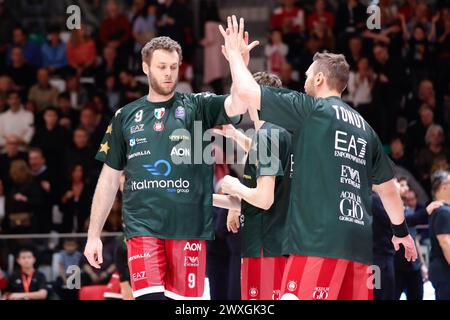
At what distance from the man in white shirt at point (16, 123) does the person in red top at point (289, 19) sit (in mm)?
4638

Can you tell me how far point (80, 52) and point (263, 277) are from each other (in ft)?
33.6

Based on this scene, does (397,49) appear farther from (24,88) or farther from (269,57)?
(24,88)

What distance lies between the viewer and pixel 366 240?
7.29 m

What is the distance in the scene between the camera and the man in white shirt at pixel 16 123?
54.1 feet

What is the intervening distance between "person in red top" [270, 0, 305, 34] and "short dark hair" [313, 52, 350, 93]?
10510 millimetres

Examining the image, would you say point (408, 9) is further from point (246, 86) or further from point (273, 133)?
point (246, 86)

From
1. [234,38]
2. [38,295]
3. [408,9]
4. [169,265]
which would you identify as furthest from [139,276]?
[408,9]

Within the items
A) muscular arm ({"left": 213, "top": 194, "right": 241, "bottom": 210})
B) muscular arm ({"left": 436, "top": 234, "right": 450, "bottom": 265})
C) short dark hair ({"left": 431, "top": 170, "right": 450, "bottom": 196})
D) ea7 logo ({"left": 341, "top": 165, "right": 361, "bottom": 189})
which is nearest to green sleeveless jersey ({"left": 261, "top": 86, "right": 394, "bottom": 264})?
ea7 logo ({"left": 341, "top": 165, "right": 361, "bottom": 189})

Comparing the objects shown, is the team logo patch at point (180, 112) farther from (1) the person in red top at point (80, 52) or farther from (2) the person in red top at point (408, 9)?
(2) the person in red top at point (408, 9)

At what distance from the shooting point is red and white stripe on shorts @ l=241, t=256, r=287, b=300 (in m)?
8.44

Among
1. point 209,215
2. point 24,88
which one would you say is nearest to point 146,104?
point 209,215

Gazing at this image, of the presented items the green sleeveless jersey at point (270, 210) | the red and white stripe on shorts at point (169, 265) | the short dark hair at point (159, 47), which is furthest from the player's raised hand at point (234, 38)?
the red and white stripe on shorts at point (169, 265)

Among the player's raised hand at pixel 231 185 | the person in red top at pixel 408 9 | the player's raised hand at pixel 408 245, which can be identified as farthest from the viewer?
the person in red top at pixel 408 9

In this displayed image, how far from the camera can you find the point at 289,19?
18.0 m
